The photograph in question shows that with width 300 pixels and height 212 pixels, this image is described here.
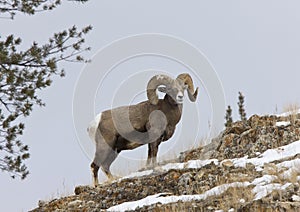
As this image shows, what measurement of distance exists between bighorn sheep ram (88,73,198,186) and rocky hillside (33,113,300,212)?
768 millimetres

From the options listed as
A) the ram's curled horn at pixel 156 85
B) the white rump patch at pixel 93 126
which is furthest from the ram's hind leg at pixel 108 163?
the ram's curled horn at pixel 156 85

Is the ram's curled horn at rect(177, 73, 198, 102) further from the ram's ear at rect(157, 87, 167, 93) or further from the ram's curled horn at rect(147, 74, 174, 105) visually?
the ram's ear at rect(157, 87, 167, 93)

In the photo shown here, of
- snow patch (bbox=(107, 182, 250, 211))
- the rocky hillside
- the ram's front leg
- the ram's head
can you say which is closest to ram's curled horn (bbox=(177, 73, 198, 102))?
the ram's head

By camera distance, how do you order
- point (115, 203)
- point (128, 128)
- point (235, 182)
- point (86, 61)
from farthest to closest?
point (128, 128) < point (86, 61) < point (115, 203) < point (235, 182)

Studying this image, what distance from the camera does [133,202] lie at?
33.4 feet

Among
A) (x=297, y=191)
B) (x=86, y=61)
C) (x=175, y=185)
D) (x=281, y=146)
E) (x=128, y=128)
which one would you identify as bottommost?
(x=297, y=191)

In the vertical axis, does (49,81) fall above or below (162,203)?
above

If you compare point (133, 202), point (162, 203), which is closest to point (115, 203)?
point (133, 202)

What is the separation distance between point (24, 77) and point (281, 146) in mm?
4861

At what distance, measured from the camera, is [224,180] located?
33.0ft

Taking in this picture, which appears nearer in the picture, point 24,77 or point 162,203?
point 162,203

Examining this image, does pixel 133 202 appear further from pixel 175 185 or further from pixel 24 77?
pixel 24 77

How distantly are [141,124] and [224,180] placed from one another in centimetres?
387

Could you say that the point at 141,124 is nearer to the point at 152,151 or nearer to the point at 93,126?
the point at 152,151
